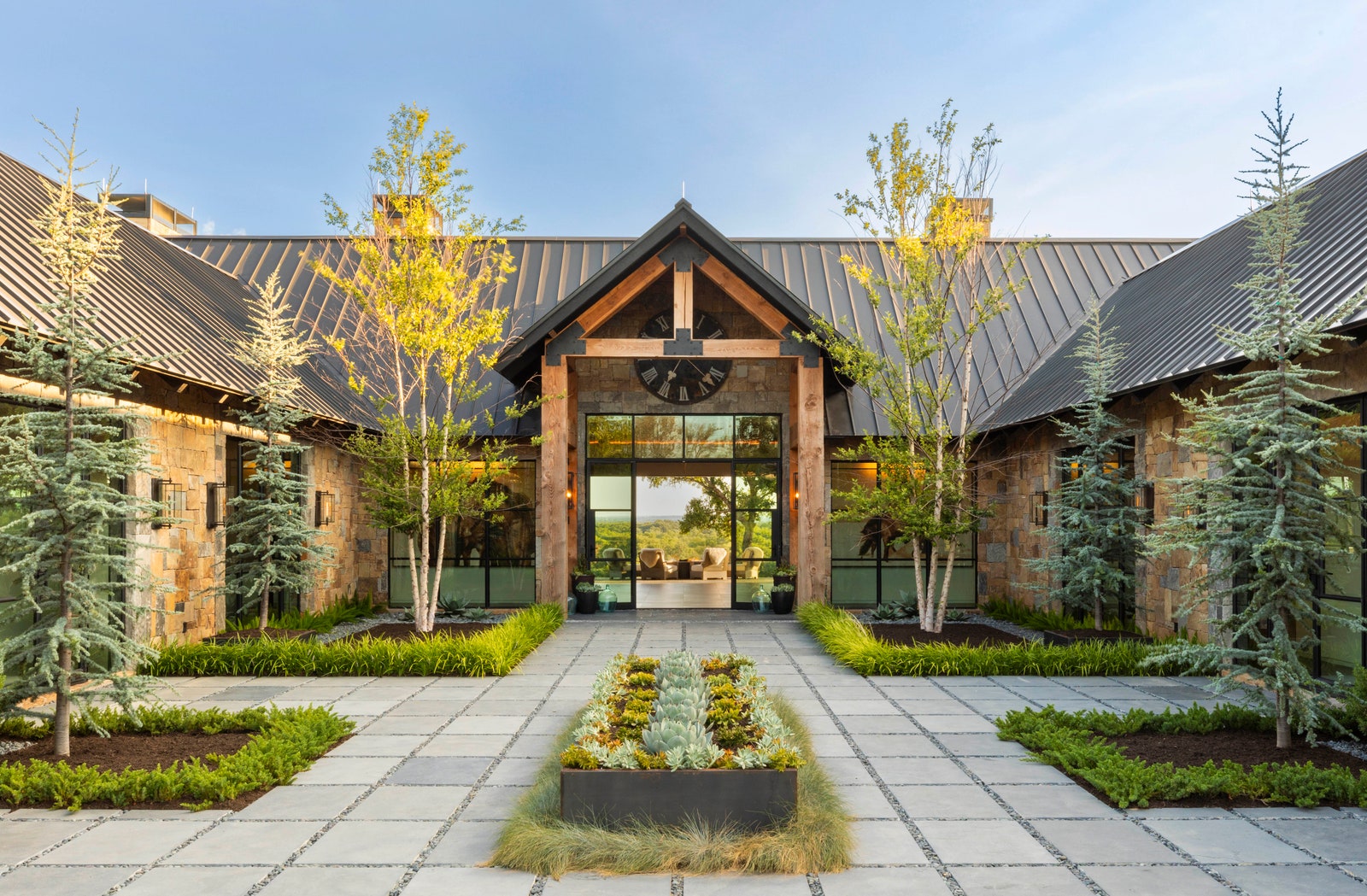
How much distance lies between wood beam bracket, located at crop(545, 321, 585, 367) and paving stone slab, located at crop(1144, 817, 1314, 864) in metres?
10.6

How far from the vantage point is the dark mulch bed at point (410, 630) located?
1179 centimetres

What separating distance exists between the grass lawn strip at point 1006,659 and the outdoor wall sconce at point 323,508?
27.3ft

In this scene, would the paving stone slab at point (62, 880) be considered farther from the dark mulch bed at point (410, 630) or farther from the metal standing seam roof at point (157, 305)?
the dark mulch bed at point (410, 630)

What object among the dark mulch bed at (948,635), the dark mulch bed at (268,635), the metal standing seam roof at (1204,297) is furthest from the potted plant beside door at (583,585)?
the metal standing seam roof at (1204,297)

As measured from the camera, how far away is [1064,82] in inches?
706

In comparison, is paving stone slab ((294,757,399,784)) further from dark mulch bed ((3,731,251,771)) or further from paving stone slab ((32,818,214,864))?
Answer: paving stone slab ((32,818,214,864))

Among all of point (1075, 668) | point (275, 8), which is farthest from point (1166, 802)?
point (275, 8)

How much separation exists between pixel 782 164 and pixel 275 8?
14423 millimetres

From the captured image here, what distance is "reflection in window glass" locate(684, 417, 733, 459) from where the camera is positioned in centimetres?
1684

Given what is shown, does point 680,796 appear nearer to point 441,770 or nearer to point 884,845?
point 884,845

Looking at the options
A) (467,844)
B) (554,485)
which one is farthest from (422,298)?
(467,844)

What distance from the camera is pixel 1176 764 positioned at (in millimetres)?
6270

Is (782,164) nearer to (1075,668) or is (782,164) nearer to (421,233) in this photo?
(421,233)

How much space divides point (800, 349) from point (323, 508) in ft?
25.7
